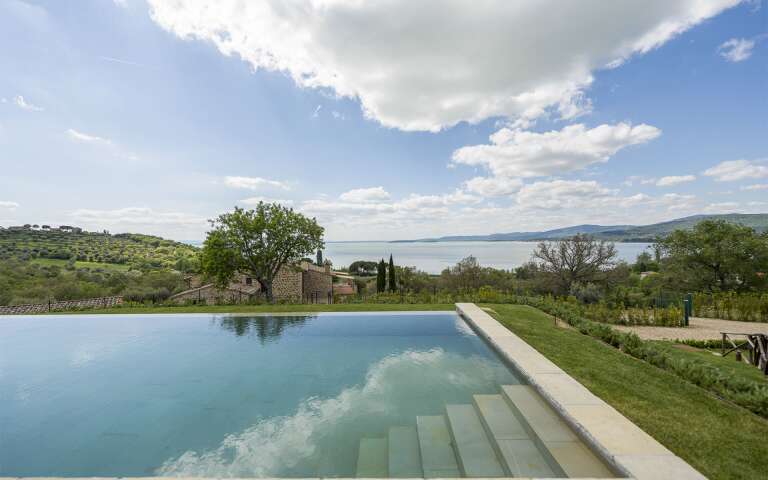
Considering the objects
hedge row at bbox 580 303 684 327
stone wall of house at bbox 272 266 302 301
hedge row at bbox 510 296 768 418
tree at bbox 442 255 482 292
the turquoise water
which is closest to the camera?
the turquoise water

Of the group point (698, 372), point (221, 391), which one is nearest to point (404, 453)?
point (221, 391)

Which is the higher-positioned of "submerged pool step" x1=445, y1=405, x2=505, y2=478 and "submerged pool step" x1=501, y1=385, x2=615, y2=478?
"submerged pool step" x1=501, y1=385, x2=615, y2=478

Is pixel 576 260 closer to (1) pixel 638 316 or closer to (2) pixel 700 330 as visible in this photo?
(1) pixel 638 316

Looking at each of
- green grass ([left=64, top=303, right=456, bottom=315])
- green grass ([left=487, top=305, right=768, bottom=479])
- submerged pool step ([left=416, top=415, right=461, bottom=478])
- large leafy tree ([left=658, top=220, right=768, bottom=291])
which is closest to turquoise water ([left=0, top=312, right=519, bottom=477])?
submerged pool step ([left=416, top=415, right=461, bottom=478])

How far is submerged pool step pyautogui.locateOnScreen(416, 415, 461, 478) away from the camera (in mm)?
2790

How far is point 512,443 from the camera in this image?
3.02m

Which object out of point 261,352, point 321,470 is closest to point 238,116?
point 261,352

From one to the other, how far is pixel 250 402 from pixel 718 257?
79.1 ft

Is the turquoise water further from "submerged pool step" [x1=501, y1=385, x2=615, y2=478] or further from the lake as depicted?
the lake

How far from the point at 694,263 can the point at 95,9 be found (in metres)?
30.5

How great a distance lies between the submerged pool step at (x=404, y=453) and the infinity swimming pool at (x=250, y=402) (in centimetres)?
2

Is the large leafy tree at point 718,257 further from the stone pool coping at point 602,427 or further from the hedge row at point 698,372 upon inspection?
the stone pool coping at point 602,427

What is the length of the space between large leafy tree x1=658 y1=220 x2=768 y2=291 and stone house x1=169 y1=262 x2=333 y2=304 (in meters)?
21.8

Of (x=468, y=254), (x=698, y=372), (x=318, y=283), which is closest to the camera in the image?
(x=698, y=372)
